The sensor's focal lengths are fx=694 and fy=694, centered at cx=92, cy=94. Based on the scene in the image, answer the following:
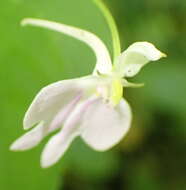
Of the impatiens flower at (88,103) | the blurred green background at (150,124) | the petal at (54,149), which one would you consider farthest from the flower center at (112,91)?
the blurred green background at (150,124)

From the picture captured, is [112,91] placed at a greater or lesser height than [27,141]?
greater

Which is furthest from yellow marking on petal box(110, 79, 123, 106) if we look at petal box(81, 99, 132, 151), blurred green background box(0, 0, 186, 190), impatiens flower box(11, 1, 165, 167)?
Answer: blurred green background box(0, 0, 186, 190)

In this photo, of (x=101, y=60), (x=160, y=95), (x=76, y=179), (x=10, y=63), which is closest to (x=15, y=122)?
(x=10, y=63)

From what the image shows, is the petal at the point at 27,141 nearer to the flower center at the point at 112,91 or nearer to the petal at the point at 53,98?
the petal at the point at 53,98

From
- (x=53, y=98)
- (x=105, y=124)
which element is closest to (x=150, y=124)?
(x=105, y=124)

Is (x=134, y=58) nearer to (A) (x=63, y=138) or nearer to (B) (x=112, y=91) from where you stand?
(B) (x=112, y=91)

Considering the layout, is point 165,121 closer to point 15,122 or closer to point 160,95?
point 160,95
